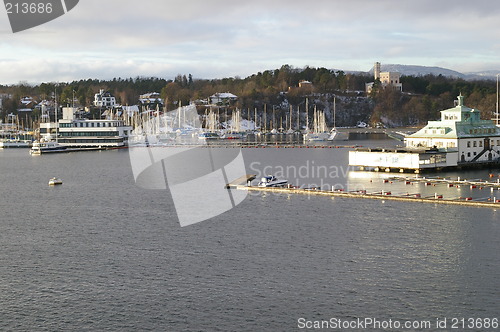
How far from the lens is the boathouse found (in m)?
60.9

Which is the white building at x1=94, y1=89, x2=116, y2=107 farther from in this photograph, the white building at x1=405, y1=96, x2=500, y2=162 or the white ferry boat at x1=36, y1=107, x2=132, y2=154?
the white building at x1=405, y1=96, x2=500, y2=162

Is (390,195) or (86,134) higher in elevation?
(86,134)

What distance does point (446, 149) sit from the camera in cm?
6256

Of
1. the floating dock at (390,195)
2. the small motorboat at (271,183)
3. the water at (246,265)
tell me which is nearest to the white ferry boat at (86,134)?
the small motorboat at (271,183)

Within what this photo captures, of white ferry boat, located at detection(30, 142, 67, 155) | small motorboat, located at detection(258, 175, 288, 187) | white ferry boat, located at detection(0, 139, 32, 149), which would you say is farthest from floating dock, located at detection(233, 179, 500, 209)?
white ferry boat, located at detection(0, 139, 32, 149)

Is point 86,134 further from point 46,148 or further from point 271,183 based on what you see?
point 271,183

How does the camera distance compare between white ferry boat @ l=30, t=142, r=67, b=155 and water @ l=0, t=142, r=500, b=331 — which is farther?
white ferry boat @ l=30, t=142, r=67, b=155

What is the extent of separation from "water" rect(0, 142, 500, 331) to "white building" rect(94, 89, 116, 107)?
141910 mm

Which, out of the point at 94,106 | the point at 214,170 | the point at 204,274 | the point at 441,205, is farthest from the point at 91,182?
the point at 94,106

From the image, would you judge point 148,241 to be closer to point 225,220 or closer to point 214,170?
point 225,220

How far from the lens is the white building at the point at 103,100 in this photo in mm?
186750

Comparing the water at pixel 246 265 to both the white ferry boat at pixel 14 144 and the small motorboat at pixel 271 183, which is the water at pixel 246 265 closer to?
the small motorboat at pixel 271 183

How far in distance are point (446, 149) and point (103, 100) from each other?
140 meters

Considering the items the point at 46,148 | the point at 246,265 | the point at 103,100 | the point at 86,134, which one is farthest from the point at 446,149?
the point at 103,100
